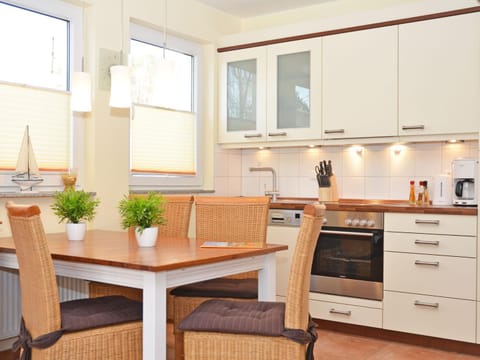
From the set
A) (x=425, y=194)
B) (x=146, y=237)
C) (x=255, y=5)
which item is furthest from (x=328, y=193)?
(x=146, y=237)

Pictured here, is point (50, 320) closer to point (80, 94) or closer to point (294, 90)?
point (80, 94)

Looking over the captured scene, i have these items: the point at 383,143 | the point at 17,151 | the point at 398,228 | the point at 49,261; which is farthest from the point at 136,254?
the point at 383,143

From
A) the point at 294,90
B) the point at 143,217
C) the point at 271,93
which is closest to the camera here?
the point at 143,217

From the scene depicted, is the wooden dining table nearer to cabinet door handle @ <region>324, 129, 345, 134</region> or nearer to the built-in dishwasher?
the built-in dishwasher

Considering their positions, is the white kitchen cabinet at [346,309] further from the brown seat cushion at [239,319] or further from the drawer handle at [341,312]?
the brown seat cushion at [239,319]

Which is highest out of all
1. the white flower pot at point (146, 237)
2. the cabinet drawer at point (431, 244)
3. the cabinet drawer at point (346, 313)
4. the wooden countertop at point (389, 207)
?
the wooden countertop at point (389, 207)

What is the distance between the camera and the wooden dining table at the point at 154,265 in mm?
2180

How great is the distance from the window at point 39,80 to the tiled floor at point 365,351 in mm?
1195

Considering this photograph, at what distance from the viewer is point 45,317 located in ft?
7.43

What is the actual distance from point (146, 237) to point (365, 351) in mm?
1702

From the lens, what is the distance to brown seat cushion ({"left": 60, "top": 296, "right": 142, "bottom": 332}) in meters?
2.35

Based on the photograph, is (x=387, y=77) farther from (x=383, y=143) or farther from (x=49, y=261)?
(x=49, y=261)

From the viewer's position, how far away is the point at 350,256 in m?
3.99

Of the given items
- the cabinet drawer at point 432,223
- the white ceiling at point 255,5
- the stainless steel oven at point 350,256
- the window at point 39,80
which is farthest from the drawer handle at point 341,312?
the white ceiling at point 255,5
